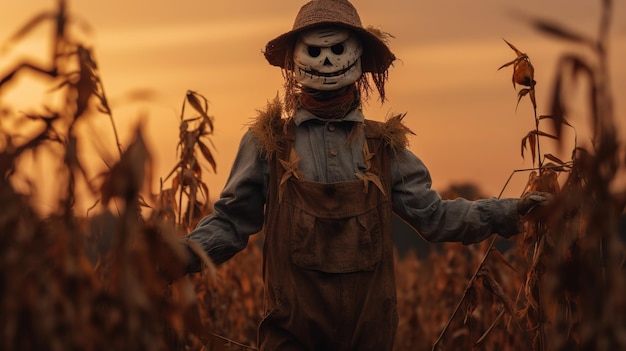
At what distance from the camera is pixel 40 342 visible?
114 inches

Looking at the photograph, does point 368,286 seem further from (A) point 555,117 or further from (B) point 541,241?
(A) point 555,117

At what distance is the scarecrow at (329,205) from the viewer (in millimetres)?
4504

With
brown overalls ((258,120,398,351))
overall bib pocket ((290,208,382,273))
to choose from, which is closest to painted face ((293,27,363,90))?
brown overalls ((258,120,398,351))

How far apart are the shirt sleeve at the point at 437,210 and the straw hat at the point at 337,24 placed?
445 mm

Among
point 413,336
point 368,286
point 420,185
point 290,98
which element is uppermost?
point 290,98

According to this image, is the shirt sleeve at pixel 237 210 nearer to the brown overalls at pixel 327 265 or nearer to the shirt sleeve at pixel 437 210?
the brown overalls at pixel 327 265

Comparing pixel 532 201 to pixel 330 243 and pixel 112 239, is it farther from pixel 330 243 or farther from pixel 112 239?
pixel 112 239

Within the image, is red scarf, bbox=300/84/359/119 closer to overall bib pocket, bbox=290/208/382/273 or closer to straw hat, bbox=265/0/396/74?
straw hat, bbox=265/0/396/74

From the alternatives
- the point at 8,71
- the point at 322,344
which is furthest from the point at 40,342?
the point at 322,344

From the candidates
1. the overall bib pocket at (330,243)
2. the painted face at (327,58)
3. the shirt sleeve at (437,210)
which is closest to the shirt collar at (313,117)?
the painted face at (327,58)

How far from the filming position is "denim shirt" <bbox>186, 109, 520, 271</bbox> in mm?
4617

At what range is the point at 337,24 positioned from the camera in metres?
4.74

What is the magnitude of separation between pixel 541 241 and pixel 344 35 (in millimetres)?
1133

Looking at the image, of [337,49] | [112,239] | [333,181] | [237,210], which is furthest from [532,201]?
[112,239]
